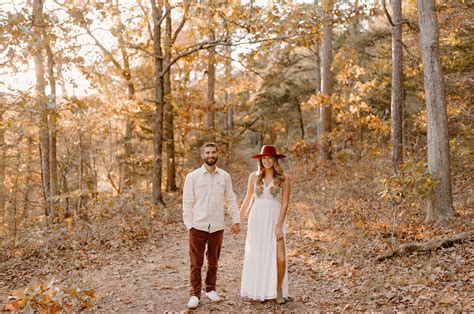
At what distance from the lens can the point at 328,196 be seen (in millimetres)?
13711

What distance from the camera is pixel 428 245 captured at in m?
7.18

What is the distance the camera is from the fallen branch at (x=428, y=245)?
7.14 m

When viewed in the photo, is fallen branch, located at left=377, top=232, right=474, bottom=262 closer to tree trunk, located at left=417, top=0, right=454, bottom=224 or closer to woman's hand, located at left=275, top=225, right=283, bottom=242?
tree trunk, located at left=417, top=0, right=454, bottom=224

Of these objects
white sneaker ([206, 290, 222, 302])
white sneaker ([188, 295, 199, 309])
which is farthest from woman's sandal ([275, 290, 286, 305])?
white sneaker ([188, 295, 199, 309])

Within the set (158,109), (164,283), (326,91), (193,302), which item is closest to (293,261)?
(164,283)

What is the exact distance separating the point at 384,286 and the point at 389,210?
194 inches

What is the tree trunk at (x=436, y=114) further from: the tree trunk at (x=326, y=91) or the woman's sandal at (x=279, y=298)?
the tree trunk at (x=326, y=91)

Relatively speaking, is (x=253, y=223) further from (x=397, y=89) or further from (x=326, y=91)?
(x=326, y=91)

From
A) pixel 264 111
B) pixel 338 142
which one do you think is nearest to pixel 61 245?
pixel 338 142

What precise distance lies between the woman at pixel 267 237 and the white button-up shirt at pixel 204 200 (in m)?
0.52

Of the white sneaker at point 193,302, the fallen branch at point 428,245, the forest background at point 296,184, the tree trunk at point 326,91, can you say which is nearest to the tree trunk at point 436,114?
the forest background at point 296,184

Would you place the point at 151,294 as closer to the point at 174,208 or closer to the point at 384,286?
the point at 384,286

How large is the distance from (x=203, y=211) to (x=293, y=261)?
338cm

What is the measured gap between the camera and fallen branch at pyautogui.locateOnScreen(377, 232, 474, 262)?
7.14m
